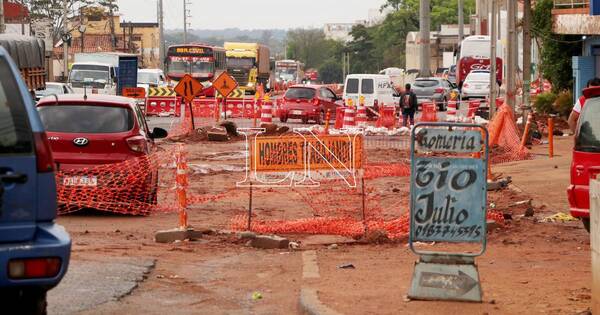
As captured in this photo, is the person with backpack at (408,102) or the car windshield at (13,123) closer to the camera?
the car windshield at (13,123)

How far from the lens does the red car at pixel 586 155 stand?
13688mm

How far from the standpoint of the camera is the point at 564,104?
44281mm

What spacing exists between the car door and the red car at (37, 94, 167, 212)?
31.6 ft

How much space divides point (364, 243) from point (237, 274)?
2731 mm

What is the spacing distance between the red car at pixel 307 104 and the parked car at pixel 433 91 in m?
10.8

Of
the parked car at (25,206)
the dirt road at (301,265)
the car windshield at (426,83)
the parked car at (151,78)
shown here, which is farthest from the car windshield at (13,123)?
the parked car at (151,78)

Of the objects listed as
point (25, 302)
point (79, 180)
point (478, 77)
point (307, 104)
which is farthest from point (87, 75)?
point (25, 302)

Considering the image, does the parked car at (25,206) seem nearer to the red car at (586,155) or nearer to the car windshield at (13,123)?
the car windshield at (13,123)

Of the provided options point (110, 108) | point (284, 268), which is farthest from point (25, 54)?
point (284, 268)

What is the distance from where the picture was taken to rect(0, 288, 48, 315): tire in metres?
7.62

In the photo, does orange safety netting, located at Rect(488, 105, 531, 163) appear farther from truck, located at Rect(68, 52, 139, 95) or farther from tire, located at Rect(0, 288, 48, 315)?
tire, located at Rect(0, 288, 48, 315)

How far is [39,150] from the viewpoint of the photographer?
24.9 ft

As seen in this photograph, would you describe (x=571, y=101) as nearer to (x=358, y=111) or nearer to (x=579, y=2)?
(x=579, y=2)

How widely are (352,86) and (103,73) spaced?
10.2 metres
